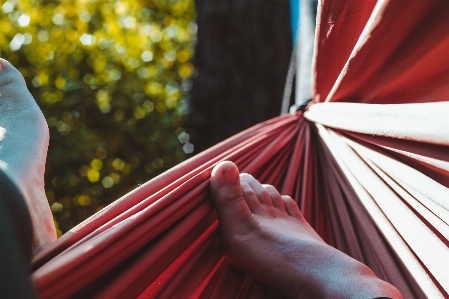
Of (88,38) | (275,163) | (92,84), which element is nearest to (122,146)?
(92,84)

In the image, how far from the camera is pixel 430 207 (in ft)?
2.91

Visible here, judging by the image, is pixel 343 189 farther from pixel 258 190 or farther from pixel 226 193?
pixel 226 193

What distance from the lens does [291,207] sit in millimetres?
1145

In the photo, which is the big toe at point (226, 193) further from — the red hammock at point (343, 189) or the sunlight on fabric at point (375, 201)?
the sunlight on fabric at point (375, 201)

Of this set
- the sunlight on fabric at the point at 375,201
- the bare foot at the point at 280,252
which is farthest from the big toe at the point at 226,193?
the sunlight on fabric at the point at 375,201

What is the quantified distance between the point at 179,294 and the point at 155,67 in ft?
9.64

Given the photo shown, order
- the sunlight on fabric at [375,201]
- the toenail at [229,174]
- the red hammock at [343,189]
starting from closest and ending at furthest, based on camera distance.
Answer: the red hammock at [343,189], the sunlight on fabric at [375,201], the toenail at [229,174]

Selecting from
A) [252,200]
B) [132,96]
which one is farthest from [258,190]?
[132,96]

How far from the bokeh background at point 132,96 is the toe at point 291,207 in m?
1.60

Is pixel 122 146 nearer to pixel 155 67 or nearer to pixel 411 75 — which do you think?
pixel 155 67

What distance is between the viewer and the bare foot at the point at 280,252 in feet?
2.86

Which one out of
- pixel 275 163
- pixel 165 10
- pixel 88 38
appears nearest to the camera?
pixel 275 163

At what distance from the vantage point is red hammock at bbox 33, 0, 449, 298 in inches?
31.6

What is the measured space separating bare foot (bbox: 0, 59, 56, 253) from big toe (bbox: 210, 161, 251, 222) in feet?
Answer: 1.06
